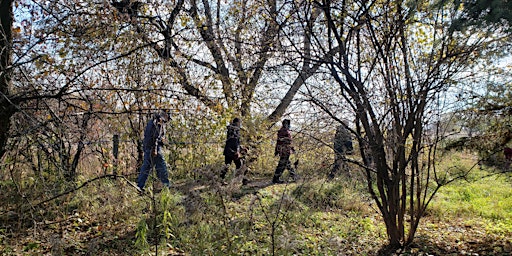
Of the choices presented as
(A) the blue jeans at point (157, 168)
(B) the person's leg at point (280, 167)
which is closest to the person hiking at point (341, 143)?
(B) the person's leg at point (280, 167)

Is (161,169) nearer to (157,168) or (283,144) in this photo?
(157,168)

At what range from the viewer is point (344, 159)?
473 centimetres

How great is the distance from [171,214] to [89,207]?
57.9 inches

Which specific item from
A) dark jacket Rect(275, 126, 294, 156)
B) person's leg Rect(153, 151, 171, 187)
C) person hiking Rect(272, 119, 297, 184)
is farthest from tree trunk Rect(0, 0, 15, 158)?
dark jacket Rect(275, 126, 294, 156)

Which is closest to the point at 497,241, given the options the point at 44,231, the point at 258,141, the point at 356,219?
the point at 356,219

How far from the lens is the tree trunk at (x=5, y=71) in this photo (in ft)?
11.8

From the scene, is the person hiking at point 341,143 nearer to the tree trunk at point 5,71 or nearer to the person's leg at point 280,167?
the person's leg at point 280,167

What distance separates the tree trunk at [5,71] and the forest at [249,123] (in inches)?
0.6

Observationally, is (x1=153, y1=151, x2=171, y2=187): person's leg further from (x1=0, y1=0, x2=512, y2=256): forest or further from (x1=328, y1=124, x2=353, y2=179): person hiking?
(x1=328, y1=124, x2=353, y2=179): person hiking

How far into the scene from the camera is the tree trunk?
359 cm

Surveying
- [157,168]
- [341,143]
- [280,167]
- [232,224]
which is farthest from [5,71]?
[280,167]

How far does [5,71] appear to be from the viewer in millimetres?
3449

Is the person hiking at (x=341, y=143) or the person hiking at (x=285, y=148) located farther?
the person hiking at (x=285, y=148)

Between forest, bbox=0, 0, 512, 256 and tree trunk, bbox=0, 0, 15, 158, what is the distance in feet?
0.05
